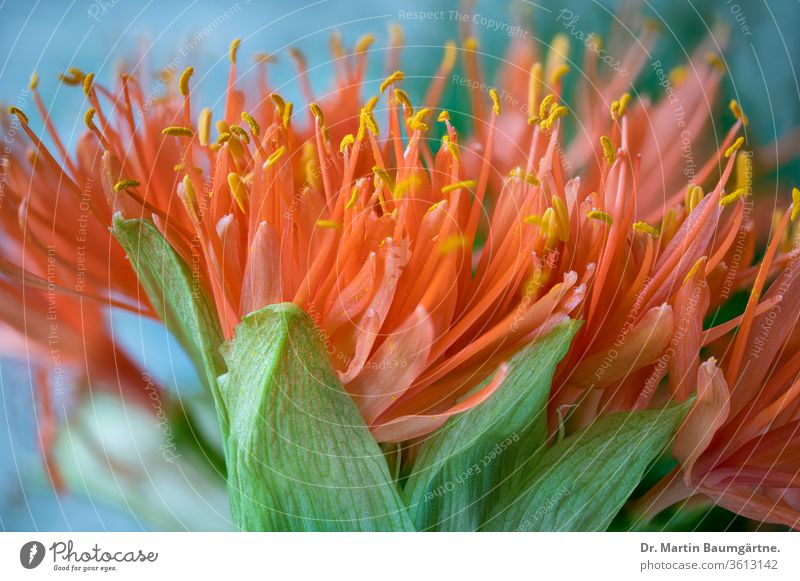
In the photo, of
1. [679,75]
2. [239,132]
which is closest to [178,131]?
[239,132]

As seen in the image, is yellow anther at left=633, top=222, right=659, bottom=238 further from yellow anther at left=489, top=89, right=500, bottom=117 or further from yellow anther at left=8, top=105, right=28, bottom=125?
yellow anther at left=8, top=105, right=28, bottom=125

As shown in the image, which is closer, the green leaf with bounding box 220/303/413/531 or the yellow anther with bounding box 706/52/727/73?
the green leaf with bounding box 220/303/413/531

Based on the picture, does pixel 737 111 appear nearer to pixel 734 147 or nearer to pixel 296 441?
pixel 734 147

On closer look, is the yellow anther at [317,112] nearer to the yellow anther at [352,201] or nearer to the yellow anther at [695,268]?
the yellow anther at [352,201]

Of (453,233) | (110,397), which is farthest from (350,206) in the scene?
(110,397)
